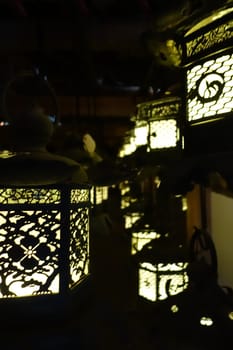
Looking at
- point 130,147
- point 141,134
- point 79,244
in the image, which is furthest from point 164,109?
point 130,147

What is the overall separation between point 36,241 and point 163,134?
0.90m

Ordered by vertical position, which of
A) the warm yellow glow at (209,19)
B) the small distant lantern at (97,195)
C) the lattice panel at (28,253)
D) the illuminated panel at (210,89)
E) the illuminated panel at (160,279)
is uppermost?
the warm yellow glow at (209,19)

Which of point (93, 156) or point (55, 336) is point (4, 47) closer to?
point (93, 156)

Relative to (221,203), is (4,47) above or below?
above

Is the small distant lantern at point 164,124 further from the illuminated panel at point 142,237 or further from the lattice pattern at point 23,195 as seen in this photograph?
the lattice pattern at point 23,195

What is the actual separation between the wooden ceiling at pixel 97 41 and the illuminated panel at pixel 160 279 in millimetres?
734

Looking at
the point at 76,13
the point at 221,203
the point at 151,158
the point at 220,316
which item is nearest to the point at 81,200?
the point at 220,316

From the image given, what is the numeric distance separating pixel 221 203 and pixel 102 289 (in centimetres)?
82

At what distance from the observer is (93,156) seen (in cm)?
171

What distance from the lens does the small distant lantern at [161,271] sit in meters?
1.32

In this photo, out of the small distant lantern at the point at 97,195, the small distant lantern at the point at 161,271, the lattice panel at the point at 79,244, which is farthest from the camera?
the small distant lantern at the point at 97,195

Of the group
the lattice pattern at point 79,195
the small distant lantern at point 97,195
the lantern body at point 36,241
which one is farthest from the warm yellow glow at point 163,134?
the lantern body at point 36,241

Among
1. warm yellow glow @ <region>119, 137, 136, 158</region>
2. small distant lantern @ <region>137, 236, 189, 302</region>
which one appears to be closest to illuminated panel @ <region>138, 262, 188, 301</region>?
small distant lantern @ <region>137, 236, 189, 302</region>

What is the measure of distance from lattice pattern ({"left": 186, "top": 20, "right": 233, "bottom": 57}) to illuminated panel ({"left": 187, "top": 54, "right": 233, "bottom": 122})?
4 centimetres
